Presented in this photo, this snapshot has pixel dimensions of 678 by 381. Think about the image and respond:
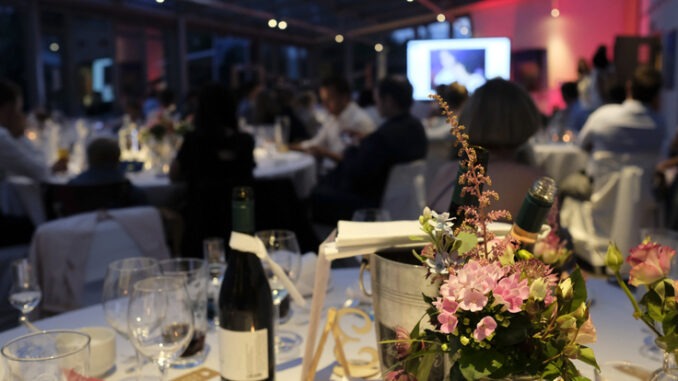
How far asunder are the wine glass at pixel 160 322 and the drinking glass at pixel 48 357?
0.16 meters

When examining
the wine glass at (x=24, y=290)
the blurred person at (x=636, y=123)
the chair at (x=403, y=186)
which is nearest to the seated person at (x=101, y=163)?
the chair at (x=403, y=186)

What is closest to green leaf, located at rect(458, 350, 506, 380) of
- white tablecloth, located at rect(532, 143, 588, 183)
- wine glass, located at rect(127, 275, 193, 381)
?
wine glass, located at rect(127, 275, 193, 381)

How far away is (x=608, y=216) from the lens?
4105 mm

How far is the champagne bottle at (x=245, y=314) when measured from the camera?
1.08 metres

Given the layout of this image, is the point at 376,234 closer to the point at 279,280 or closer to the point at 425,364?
the point at 425,364

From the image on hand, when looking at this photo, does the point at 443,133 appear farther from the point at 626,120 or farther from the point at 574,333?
the point at 574,333

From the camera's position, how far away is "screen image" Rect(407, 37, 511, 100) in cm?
677

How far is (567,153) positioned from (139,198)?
13.0 feet

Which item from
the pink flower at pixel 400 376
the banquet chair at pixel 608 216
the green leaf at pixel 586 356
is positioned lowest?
the banquet chair at pixel 608 216

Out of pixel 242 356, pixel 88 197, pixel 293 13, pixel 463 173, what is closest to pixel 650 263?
pixel 463 173

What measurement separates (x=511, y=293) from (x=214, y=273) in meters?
0.95

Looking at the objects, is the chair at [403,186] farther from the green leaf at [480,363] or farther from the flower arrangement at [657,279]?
the green leaf at [480,363]

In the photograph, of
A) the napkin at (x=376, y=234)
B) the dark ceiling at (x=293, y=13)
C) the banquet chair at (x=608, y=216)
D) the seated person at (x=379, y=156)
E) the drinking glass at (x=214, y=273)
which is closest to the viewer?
the napkin at (x=376, y=234)

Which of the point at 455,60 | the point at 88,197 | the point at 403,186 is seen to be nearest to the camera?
the point at 88,197
